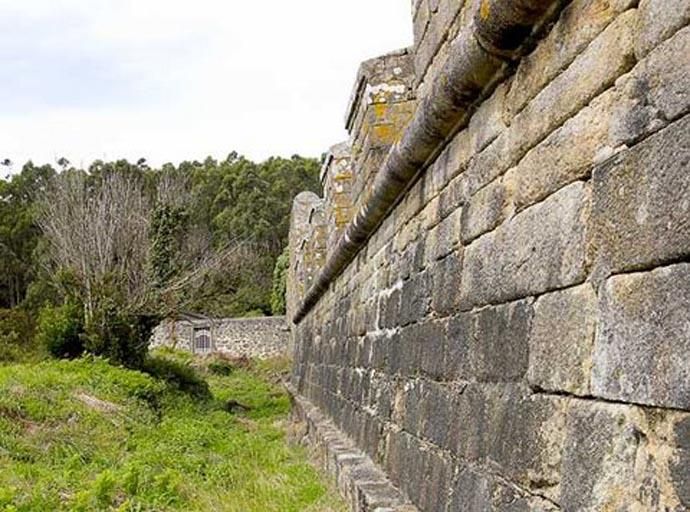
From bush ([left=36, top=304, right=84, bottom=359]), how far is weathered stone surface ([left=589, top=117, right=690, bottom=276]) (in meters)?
18.7

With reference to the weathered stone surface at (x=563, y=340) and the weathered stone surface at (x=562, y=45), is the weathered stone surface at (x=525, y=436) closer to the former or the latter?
A: the weathered stone surface at (x=563, y=340)

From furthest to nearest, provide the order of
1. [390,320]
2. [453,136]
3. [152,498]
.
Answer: [152,498] → [390,320] → [453,136]

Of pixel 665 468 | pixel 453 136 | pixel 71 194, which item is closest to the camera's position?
pixel 665 468

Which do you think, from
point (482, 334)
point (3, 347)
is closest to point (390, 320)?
point (482, 334)

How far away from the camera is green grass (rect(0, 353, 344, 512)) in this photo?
740cm

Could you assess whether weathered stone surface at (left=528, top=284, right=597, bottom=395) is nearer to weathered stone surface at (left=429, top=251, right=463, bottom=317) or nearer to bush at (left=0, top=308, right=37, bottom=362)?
weathered stone surface at (left=429, top=251, right=463, bottom=317)

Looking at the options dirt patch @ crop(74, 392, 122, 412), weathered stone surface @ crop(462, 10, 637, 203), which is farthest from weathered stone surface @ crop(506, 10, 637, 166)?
dirt patch @ crop(74, 392, 122, 412)

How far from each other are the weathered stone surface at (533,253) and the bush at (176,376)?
652 inches

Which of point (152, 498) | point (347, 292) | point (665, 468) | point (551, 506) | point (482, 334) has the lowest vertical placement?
point (152, 498)

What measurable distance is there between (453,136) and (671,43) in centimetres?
190

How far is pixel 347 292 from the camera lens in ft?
26.0

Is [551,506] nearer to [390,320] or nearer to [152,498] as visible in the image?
[390,320]

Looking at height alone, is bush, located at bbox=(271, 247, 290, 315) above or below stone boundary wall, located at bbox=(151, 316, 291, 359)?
above

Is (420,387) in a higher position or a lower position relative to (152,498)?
higher
